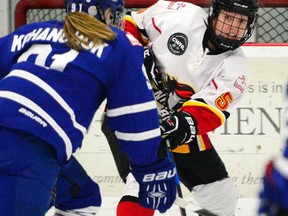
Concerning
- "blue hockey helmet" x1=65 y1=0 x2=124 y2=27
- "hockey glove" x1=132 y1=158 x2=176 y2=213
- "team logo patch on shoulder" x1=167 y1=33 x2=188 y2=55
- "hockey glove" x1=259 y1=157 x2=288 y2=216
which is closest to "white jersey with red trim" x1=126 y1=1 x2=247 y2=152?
"team logo patch on shoulder" x1=167 y1=33 x2=188 y2=55

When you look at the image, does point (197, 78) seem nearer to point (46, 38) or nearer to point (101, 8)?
point (101, 8)

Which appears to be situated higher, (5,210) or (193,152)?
(5,210)

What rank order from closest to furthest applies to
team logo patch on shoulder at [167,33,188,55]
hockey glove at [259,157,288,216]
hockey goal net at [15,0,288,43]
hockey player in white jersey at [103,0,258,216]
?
hockey glove at [259,157,288,216] → hockey player in white jersey at [103,0,258,216] → team logo patch on shoulder at [167,33,188,55] → hockey goal net at [15,0,288,43]

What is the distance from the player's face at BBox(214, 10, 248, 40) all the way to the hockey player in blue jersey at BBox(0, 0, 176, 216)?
99cm

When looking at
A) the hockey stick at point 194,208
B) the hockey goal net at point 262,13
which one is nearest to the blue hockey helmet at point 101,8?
the hockey stick at point 194,208

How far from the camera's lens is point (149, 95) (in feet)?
7.05

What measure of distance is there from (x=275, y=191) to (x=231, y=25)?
5.52 feet

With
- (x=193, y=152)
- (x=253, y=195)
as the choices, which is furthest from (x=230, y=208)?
(x=253, y=195)

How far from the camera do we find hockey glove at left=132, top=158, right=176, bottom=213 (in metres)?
2.30

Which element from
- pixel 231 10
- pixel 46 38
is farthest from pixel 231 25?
pixel 46 38

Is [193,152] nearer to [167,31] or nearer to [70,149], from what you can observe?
[167,31]

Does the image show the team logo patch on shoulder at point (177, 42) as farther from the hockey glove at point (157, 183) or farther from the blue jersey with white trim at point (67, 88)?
the blue jersey with white trim at point (67, 88)

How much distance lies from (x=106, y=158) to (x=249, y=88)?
766mm

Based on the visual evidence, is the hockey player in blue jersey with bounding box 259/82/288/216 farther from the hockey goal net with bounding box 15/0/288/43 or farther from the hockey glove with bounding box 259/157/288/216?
the hockey goal net with bounding box 15/0/288/43
